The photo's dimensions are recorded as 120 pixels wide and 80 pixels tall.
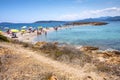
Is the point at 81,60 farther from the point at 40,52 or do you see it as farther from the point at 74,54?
the point at 40,52

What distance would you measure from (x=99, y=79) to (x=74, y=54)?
14.6 ft

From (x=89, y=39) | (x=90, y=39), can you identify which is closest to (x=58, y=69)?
(x=89, y=39)

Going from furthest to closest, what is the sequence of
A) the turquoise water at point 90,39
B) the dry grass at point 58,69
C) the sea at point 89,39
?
the turquoise water at point 90,39 < the sea at point 89,39 < the dry grass at point 58,69

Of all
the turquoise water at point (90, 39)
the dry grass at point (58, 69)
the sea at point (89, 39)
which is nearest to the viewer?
the dry grass at point (58, 69)

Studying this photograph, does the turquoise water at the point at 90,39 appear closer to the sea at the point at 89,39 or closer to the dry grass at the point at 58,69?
the sea at the point at 89,39

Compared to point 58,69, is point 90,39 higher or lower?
lower

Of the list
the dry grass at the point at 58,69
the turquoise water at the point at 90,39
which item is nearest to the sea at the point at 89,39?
the turquoise water at the point at 90,39

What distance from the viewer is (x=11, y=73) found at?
11070 mm

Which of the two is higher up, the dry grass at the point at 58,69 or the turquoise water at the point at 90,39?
the dry grass at the point at 58,69

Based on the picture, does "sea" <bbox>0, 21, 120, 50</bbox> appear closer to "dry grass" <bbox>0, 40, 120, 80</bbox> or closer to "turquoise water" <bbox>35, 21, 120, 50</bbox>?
"turquoise water" <bbox>35, 21, 120, 50</bbox>

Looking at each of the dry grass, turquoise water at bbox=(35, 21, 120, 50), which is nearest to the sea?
turquoise water at bbox=(35, 21, 120, 50)

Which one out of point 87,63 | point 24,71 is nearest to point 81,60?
point 87,63

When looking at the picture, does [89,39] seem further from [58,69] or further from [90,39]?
[58,69]

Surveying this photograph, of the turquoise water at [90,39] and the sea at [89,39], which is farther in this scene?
the turquoise water at [90,39]
